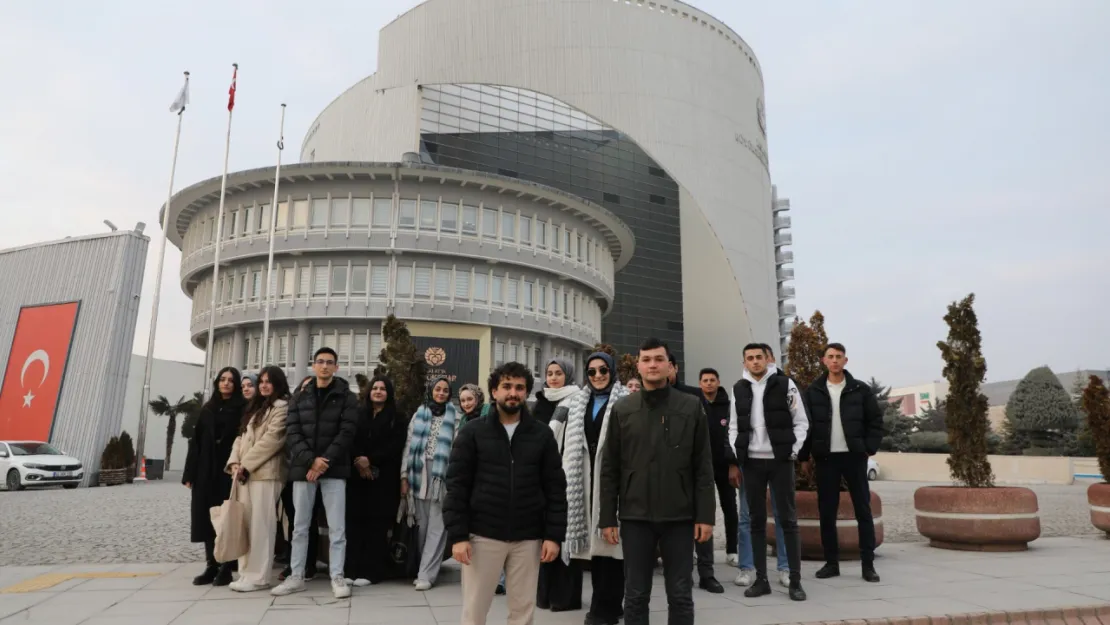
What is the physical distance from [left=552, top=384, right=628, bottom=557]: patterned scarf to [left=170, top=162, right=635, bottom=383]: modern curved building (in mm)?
29355

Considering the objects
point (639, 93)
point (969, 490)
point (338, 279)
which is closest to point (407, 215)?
point (338, 279)

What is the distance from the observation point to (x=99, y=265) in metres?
26.5

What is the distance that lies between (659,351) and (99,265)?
2816 centimetres

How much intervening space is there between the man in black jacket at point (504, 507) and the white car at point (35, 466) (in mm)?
23255

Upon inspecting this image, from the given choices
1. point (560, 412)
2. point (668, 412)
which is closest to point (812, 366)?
point (560, 412)

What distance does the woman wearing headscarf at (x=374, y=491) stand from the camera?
6.77 m

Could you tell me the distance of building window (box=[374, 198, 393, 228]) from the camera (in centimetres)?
3569

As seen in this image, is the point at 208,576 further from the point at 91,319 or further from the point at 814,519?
the point at 91,319

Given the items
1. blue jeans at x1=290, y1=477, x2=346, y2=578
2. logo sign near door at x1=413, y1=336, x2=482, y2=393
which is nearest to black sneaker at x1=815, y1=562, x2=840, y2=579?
blue jeans at x1=290, y1=477, x2=346, y2=578

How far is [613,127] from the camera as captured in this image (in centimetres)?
5109

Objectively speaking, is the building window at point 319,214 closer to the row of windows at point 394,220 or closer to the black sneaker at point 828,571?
the row of windows at point 394,220

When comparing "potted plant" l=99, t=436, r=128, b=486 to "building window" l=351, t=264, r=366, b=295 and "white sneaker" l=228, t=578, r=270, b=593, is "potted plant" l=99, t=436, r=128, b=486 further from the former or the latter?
"white sneaker" l=228, t=578, r=270, b=593

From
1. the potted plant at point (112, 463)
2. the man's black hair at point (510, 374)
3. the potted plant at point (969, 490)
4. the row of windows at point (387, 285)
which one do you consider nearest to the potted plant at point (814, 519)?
the potted plant at point (969, 490)

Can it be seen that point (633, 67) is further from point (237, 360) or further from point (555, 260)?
point (237, 360)
